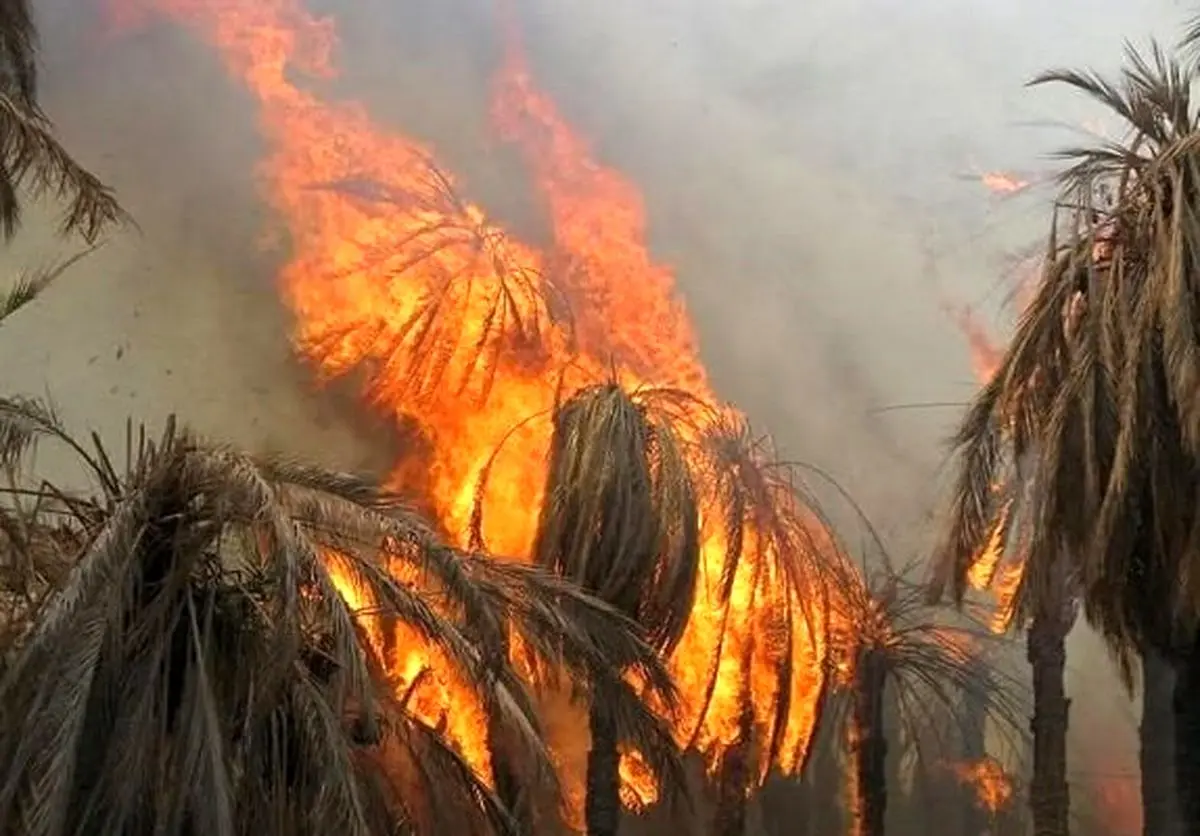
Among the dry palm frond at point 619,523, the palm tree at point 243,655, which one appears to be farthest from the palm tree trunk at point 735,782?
the palm tree at point 243,655

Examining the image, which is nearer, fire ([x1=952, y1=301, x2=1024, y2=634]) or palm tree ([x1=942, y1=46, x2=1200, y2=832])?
palm tree ([x1=942, y1=46, x2=1200, y2=832])

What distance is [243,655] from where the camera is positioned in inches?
369

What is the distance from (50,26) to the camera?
71.5 feet

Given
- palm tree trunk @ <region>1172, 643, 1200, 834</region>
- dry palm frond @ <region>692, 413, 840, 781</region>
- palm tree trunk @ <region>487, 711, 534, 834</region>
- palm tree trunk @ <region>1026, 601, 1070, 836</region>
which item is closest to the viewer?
palm tree trunk @ <region>1172, 643, 1200, 834</region>

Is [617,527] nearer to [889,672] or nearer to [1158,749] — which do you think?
[1158,749]

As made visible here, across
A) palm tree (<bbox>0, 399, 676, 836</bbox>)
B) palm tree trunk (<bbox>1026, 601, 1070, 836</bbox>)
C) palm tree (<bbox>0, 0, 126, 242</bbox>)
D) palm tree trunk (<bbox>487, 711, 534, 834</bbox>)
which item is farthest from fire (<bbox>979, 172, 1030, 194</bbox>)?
palm tree (<bbox>0, 0, 126, 242</bbox>)

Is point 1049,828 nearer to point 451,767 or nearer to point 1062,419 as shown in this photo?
point 1062,419

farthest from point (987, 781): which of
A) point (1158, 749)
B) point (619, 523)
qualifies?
point (619, 523)

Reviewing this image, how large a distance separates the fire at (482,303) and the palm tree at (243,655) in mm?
7342

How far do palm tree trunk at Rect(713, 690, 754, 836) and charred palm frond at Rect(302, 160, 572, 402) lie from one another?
5.70 m

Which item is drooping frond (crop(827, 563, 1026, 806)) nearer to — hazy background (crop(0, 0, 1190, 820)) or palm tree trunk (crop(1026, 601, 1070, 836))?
palm tree trunk (crop(1026, 601, 1070, 836))

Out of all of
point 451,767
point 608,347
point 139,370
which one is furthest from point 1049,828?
point 139,370

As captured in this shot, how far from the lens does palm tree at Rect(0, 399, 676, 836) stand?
27.9ft

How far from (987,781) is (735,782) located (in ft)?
22.2
